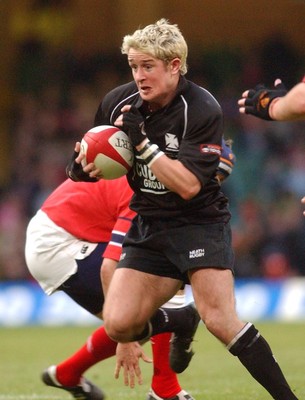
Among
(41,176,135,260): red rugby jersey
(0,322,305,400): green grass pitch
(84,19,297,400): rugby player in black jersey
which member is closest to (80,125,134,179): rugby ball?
(84,19,297,400): rugby player in black jersey

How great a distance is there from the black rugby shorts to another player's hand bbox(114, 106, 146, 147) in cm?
56

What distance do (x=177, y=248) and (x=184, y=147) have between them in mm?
592

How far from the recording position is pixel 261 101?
5980 mm

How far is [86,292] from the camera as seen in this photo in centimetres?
745

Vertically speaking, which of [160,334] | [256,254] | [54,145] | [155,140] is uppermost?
[155,140]

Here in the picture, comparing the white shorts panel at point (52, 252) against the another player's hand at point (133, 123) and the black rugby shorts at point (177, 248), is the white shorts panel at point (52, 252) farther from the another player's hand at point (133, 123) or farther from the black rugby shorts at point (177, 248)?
the another player's hand at point (133, 123)

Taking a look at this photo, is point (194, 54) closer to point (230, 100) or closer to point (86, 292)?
point (230, 100)

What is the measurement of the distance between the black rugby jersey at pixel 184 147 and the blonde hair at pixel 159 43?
0.62 feet

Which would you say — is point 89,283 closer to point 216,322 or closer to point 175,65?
point 216,322

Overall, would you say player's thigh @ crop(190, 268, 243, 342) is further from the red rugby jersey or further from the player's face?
the red rugby jersey

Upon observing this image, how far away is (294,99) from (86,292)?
7.68ft

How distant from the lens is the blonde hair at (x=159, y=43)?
238 inches

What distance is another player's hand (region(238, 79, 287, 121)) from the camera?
5961 mm

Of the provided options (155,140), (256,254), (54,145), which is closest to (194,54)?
(54,145)
